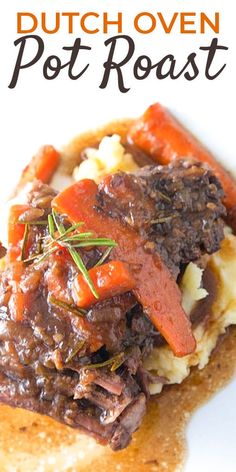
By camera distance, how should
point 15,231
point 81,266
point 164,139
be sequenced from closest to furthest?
point 81,266 → point 15,231 → point 164,139

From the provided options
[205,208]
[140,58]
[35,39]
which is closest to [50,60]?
[35,39]

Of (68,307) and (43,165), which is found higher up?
(43,165)

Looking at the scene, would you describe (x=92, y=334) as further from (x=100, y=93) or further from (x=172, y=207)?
(x=100, y=93)

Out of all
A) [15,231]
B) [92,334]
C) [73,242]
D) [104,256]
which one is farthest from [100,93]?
[92,334]

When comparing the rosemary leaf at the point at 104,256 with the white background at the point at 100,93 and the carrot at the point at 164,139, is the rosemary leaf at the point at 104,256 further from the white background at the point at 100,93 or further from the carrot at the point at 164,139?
the white background at the point at 100,93

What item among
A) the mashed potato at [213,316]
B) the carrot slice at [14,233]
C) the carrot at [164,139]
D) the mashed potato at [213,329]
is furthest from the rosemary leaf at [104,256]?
the carrot at [164,139]

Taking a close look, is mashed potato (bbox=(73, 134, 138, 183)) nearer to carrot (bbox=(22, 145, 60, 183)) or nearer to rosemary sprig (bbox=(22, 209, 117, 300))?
carrot (bbox=(22, 145, 60, 183))

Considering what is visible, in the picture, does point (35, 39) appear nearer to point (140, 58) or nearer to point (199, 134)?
point (140, 58)
